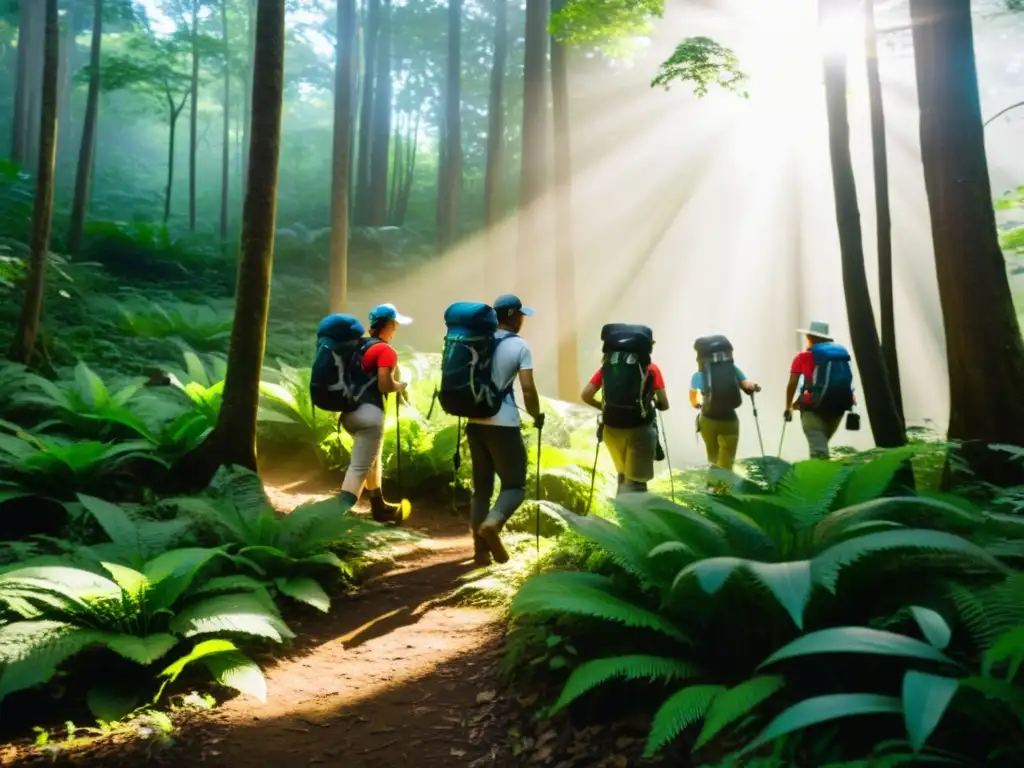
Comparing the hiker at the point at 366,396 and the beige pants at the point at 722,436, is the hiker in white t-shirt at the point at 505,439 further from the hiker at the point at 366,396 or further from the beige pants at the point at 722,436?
the beige pants at the point at 722,436

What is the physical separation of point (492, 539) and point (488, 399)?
1.12 m

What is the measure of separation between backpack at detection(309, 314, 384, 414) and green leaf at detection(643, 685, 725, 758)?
4.52 m

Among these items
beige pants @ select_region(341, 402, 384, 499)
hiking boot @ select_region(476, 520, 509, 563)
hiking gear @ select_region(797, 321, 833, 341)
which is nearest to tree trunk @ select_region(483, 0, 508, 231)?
hiking gear @ select_region(797, 321, 833, 341)

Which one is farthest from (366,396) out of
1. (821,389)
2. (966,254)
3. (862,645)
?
(966,254)

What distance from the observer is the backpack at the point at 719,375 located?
7711 millimetres

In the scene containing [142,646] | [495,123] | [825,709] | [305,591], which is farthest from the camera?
[495,123]

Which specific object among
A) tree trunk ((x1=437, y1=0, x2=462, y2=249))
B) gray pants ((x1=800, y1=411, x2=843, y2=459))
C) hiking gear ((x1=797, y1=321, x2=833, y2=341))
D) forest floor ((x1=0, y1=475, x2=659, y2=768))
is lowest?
forest floor ((x1=0, y1=475, x2=659, y2=768))

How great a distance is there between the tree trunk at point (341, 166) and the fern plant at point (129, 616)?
422 inches

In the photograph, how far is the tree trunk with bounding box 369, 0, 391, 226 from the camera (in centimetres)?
2709

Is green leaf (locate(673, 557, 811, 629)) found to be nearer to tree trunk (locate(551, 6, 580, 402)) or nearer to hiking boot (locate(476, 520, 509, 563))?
hiking boot (locate(476, 520, 509, 563))

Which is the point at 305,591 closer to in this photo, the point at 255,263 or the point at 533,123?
the point at 255,263

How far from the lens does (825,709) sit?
212cm

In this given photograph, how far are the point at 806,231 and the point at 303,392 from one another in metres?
39.9

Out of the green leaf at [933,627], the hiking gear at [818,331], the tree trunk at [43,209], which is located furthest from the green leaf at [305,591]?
the tree trunk at [43,209]
